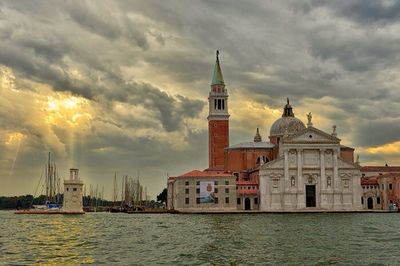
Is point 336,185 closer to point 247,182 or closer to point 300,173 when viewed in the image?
point 300,173

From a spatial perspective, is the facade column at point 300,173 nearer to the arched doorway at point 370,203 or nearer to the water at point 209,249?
the arched doorway at point 370,203

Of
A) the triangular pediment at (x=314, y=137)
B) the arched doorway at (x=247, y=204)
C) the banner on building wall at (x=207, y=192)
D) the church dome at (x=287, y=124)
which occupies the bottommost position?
the arched doorway at (x=247, y=204)

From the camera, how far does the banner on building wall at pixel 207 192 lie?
90.1 meters

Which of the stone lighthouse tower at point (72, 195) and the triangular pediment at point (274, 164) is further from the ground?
the triangular pediment at point (274, 164)

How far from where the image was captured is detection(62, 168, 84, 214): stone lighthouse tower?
9181 centimetres

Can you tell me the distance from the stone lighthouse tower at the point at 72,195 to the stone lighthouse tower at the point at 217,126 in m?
25.4

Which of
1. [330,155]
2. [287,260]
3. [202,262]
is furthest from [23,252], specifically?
[330,155]

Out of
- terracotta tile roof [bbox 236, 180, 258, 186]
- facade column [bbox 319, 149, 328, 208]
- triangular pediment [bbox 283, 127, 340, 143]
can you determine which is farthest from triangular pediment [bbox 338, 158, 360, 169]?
terracotta tile roof [bbox 236, 180, 258, 186]

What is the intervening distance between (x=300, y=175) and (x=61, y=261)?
68523mm

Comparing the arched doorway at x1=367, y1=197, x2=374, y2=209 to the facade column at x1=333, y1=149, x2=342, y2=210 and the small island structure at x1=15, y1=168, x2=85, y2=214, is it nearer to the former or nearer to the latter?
the facade column at x1=333, y1=149, x2=342, y2=210

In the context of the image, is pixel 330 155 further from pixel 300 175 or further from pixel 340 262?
pixel 340 262

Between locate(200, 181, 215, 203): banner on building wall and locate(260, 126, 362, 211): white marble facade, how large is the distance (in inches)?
276

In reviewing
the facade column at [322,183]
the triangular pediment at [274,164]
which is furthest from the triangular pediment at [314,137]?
the triangular pediment at [274,164]

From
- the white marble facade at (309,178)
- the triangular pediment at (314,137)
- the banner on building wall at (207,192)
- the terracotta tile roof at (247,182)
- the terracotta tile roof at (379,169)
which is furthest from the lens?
the terracotta tile roof at (379,169)
